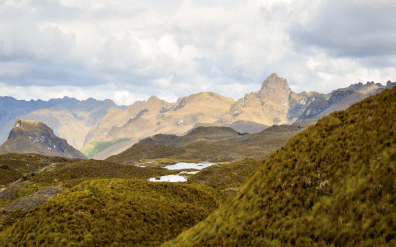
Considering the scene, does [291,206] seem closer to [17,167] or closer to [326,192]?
[326,192]

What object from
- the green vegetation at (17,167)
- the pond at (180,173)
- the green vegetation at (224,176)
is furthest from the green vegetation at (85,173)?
the green vegetation at (224,176)

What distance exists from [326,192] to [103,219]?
19.8 metres

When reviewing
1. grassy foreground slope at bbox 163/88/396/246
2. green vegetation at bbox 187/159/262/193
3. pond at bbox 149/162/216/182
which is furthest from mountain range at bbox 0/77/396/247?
pond at bbox 149/162/216/182

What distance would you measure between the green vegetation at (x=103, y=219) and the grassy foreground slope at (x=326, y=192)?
24.0 feet

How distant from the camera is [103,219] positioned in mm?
23797

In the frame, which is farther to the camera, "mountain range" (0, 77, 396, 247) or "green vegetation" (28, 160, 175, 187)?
"green vegetation" (28, 160, 175, 187)

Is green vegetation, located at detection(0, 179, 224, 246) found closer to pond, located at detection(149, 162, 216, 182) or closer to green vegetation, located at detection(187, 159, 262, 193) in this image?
pond, located at detection(149, 162, 216, 182)

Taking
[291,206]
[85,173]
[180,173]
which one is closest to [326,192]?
[291,206]

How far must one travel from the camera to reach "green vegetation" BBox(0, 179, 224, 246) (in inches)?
838

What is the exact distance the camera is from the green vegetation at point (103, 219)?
21.3 metres

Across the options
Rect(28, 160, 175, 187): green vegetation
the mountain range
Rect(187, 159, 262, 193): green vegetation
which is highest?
the mountain range

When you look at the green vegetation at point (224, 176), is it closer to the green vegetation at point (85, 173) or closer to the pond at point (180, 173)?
the pond at point (180, 173)

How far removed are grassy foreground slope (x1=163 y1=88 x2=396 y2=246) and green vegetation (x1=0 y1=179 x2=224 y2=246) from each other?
24.0 ft

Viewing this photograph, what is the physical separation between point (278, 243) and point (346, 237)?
324 centimetres
